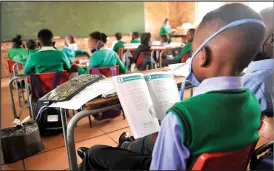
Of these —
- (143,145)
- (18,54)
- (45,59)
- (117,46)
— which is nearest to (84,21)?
(117,46)

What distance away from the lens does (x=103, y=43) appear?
115 inches

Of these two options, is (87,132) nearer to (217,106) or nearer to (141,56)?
(217,106)

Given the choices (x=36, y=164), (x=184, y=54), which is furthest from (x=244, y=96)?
(x=184, y=54)

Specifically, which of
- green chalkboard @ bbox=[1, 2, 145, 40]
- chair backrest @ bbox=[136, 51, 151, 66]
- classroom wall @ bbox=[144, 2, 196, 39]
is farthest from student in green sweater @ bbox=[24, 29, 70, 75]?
classroom wall @ bbox=[144, 2, 196, 39]

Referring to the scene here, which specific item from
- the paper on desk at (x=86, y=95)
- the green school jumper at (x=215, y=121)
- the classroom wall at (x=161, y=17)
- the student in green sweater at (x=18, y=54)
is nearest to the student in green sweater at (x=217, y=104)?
the green school jumper at (x=215, y=121)

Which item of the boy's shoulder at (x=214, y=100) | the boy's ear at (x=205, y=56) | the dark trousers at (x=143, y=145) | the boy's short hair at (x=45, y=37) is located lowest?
the dark trousers at (x=143, y=145)

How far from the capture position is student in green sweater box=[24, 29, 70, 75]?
2.40 metres

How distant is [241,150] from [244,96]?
143mm

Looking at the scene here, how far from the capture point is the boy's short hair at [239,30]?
0.57m

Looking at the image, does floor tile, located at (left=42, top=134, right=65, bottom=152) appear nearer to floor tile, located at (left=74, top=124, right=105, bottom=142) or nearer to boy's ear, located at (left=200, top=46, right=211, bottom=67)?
floor tile, located at (left=74, top=124, right=105, bottom=142)

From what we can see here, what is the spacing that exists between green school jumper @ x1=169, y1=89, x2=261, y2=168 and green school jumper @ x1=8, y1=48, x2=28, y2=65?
12.1 feet

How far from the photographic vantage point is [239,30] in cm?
57

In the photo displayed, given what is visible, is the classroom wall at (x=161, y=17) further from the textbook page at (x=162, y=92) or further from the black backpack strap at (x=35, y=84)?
the textbook page at (x=162, y=92)

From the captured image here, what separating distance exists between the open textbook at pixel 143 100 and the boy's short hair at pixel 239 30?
12.8 inches
